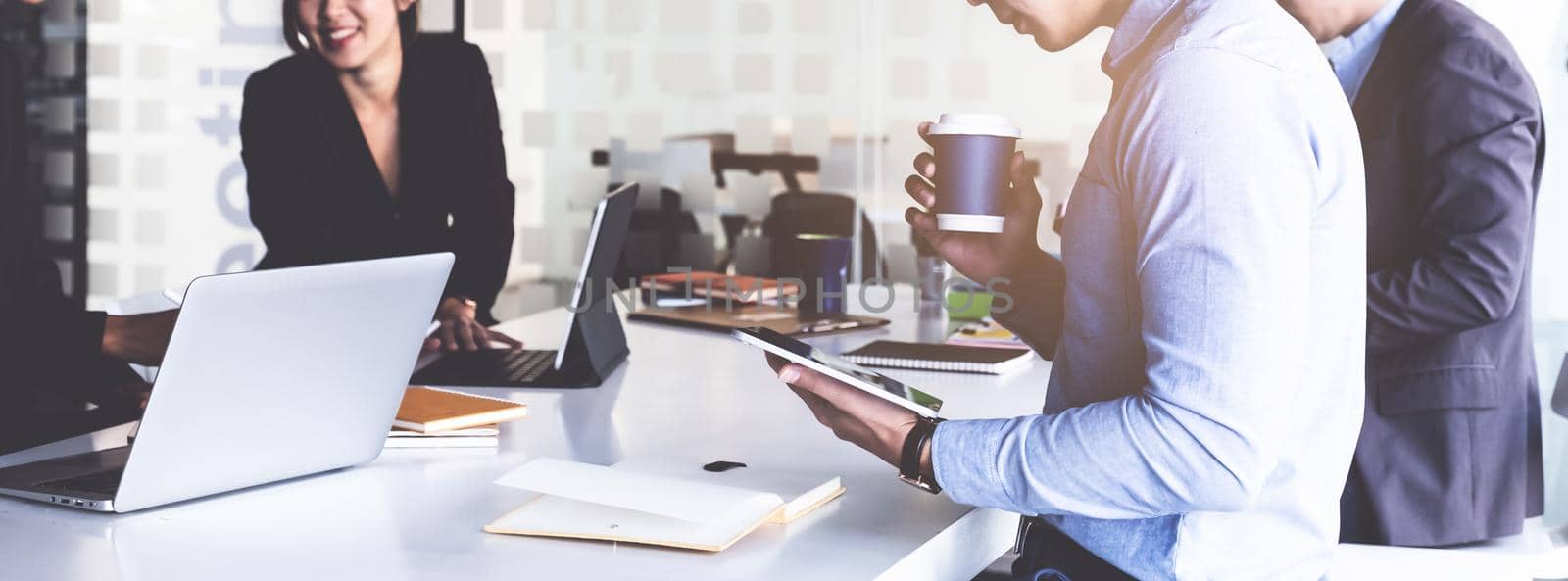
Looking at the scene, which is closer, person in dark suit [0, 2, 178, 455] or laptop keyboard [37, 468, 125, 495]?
laptop keyboard [37, 468, 125, 495]

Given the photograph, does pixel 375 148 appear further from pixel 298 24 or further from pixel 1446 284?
pixel 1446 284

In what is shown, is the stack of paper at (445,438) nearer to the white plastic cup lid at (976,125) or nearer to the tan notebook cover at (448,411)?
the tan notebook cover at (448,411)

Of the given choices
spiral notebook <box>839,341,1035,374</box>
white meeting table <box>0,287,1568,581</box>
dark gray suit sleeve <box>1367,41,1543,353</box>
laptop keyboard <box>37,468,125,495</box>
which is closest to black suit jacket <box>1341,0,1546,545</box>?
dark gray suit sleeve <box>1367,41,1543,353</box>

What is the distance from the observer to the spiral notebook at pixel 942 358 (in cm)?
219

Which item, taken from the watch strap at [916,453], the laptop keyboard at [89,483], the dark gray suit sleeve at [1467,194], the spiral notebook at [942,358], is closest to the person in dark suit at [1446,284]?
the dark gray suit sleeve at [1467,194]

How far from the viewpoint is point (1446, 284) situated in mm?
2043

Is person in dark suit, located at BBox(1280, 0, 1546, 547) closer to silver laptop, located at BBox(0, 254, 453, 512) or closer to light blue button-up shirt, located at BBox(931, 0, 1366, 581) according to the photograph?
light blue button-up shirt, located at BBox(931, 0, 1366, 581)

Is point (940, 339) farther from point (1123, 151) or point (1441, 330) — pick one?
point (1123, 151)

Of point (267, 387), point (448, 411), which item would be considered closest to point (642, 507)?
point (267, 387)

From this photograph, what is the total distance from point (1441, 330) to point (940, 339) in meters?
0.89

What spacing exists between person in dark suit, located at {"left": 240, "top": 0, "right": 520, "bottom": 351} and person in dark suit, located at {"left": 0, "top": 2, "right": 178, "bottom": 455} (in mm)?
1421

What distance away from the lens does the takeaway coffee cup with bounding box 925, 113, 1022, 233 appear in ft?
4.42

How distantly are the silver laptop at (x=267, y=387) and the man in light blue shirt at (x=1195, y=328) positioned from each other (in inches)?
18.0

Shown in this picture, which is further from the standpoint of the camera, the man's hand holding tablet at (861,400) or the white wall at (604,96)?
the white wall at (604,96)
